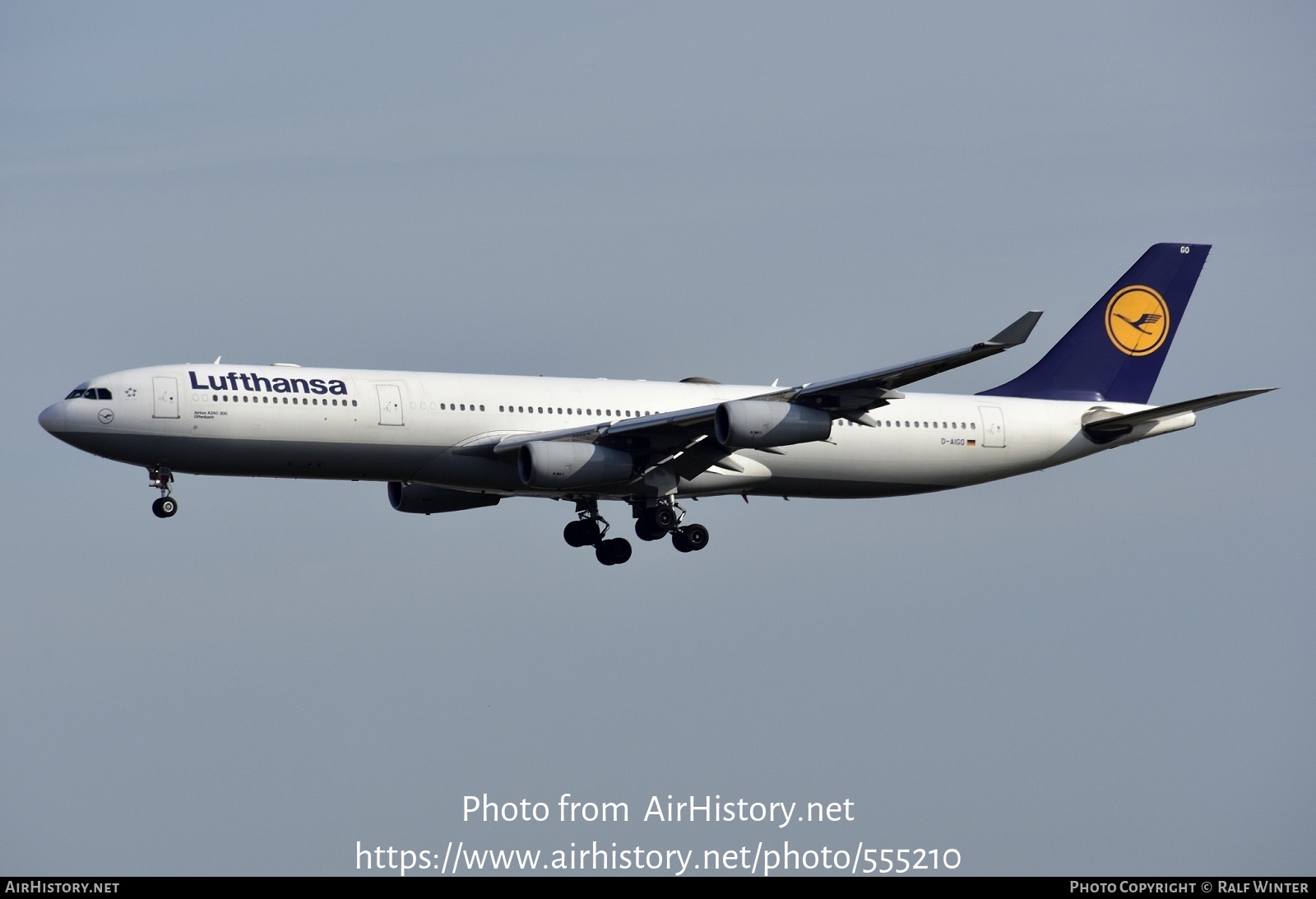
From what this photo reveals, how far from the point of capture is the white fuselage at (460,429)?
5178cm

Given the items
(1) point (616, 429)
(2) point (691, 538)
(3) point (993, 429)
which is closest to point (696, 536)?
(2) point (691, 538)

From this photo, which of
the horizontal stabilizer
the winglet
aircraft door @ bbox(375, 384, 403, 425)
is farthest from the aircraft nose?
the horizontal stabilizer

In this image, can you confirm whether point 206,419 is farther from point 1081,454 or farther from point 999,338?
point 1081,454

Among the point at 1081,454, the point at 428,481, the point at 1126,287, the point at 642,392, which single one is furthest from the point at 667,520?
the point at 1126,287

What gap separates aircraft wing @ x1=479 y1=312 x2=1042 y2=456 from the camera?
50219 millimetres

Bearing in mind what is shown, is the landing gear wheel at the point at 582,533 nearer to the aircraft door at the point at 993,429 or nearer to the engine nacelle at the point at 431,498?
the engine nacelle at the point at 431,498

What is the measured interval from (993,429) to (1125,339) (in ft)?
23.8

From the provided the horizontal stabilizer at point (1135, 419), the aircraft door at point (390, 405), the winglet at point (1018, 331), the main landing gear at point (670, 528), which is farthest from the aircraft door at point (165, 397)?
the horizontal stabilizer at point (1135, 419)

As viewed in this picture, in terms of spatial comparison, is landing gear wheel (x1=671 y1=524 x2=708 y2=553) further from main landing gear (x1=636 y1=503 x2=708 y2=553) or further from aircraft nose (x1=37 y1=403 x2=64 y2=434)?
aircraft nose (x1=37 y1=403 x2=64 y2=434)

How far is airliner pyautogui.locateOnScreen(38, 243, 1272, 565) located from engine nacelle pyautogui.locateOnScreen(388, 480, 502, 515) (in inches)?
2.8

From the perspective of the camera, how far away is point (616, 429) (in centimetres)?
5394

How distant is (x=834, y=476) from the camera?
59.1 meters

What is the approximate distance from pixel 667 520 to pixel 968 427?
10593 millimetres

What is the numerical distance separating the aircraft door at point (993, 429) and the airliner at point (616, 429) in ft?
0.20
